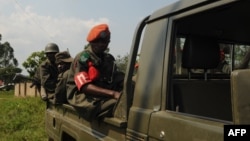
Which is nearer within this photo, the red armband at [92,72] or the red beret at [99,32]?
the red armband at [92,72]

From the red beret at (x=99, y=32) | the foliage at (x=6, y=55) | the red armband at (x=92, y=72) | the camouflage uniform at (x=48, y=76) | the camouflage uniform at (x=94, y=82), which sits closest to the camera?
the camouflage uniform at (x=94, y=82)

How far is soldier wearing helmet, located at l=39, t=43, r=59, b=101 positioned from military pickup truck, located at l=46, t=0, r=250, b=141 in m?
2.65

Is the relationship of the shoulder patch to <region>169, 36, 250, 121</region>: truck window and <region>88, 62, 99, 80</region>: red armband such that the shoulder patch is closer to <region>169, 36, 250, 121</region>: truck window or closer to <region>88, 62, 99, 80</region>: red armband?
<region>88, 62, 99, 80</region>: red armband

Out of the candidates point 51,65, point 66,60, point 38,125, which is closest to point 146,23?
point 66,60

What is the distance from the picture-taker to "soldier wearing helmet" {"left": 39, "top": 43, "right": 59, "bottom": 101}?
19.8 ft

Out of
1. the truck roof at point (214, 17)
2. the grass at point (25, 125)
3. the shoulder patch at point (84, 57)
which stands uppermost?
the truck roof at point (214, 17)

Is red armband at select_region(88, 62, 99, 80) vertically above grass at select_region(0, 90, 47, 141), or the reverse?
red armband at select_region(88, 62, 99, 80)

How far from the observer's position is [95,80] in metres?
3.83

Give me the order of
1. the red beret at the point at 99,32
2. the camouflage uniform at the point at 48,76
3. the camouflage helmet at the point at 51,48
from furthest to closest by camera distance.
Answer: the camouflage helmet at the point at 51,48, the camouflage uniform at the point at 48,76, the red beret at the point at 99,32

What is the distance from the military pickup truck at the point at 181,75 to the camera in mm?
2303

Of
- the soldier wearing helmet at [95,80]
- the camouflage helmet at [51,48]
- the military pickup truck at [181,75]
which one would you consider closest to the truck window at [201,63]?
the military pickup truck at [181,75]

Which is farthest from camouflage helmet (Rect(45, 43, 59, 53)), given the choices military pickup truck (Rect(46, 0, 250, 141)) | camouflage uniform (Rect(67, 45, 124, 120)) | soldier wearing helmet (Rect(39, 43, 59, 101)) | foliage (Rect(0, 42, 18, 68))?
foliage (Rect(0, 42, 18, 68))

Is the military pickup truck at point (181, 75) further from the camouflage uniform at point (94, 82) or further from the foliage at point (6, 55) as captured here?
the foliage at point (6, 55)

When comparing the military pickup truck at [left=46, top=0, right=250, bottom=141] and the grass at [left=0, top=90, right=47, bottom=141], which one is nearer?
the military pickup truck at [left=46, top=0, right=250, bottom=141]
